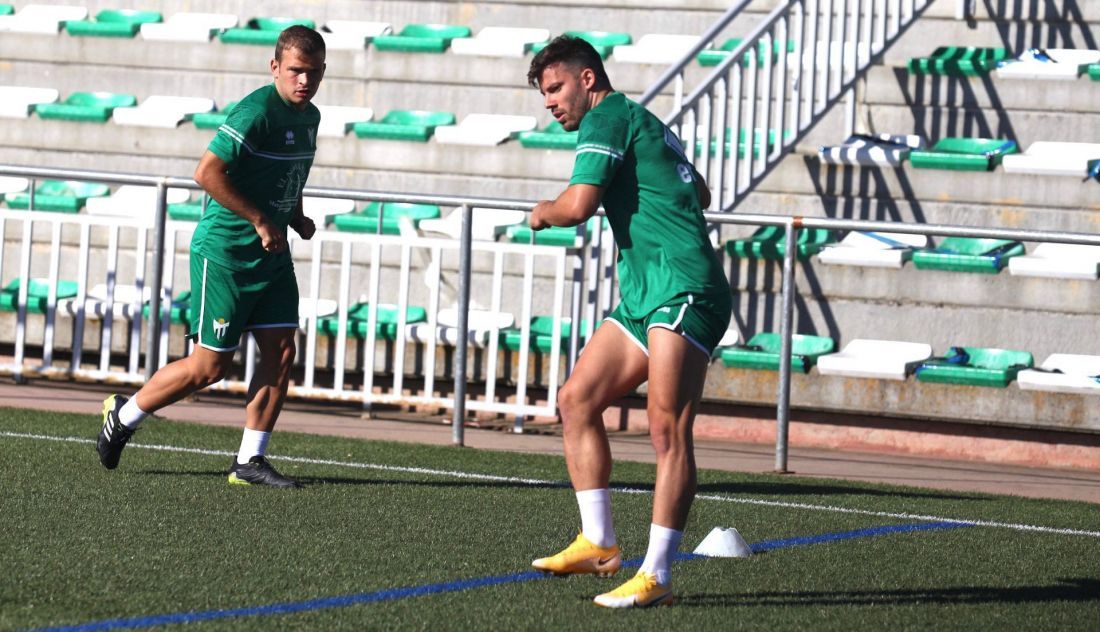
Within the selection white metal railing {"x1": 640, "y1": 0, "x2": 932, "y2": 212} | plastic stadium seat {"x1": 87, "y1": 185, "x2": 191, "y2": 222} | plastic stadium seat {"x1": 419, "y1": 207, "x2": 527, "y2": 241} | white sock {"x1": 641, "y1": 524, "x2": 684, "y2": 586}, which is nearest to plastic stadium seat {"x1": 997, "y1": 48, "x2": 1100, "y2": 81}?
white metal railing {"x1": 640, "y1": 0, "x2": 932, "y2": 212}

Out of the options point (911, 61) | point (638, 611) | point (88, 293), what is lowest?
point (638, 611)

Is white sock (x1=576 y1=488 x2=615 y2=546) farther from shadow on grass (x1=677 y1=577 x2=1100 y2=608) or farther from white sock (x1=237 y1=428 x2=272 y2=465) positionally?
white sock (x1=237 y1=428 x2=272 y2=465)

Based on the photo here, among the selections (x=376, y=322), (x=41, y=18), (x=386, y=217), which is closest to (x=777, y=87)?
(x=386, y=217)

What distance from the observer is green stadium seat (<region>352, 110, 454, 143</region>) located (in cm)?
1413

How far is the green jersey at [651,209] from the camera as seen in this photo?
18.1 feet

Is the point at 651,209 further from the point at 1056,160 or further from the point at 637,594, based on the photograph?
the point at 1056,160

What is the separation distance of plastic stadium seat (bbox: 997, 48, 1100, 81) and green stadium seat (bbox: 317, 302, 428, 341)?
4.81 meters

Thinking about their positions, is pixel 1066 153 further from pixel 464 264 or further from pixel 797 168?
pixel 464 264

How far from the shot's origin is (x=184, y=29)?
1617 cm

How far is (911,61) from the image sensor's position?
539 inches

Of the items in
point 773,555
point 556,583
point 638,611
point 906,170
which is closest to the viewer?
point 638,611

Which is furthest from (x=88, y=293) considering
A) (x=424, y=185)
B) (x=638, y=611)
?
(x=638, y=611)

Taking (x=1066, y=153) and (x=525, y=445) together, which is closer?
(x=525, y=445)

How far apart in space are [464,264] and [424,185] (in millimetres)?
4102
